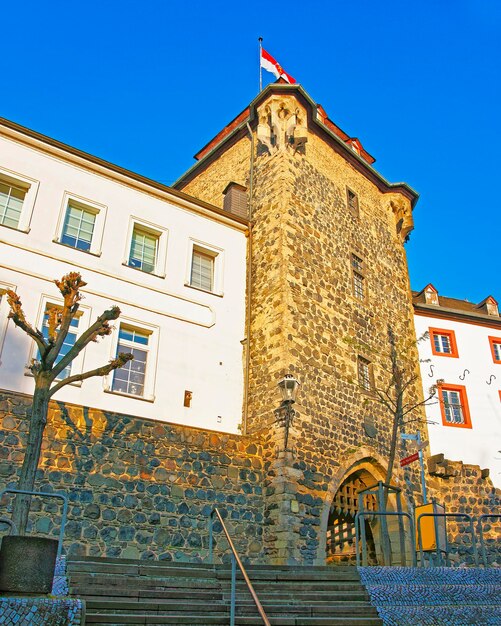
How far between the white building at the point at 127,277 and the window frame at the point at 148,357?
0.08 feet

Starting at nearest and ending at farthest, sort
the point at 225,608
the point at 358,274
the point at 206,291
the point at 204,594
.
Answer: the point at 225,608 → the point at 204,594 → the point at 206,291 → the point at 358,274

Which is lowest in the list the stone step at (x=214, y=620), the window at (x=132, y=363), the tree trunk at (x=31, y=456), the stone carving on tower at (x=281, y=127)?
the stone step at (x=214, y=620)

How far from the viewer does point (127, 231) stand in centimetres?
1480

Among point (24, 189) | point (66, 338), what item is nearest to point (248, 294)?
point (66, 338)

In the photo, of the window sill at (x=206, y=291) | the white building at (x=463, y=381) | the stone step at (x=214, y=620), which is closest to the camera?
the stone step at (x=214, y=620)

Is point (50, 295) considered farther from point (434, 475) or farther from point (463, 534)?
point (463, 534)

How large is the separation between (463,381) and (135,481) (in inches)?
548

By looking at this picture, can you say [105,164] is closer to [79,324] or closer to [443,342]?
[79,324]

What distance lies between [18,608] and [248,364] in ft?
31.9

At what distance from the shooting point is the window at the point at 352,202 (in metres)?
18.8

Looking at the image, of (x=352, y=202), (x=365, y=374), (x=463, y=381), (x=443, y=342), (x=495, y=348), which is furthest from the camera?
(x=495, y=348)

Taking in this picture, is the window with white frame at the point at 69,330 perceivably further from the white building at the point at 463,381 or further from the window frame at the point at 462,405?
the window frame at the point at 462,405

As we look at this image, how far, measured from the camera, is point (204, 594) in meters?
7.39

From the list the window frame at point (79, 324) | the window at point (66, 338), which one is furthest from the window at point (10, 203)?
the window at point (66, 338)
